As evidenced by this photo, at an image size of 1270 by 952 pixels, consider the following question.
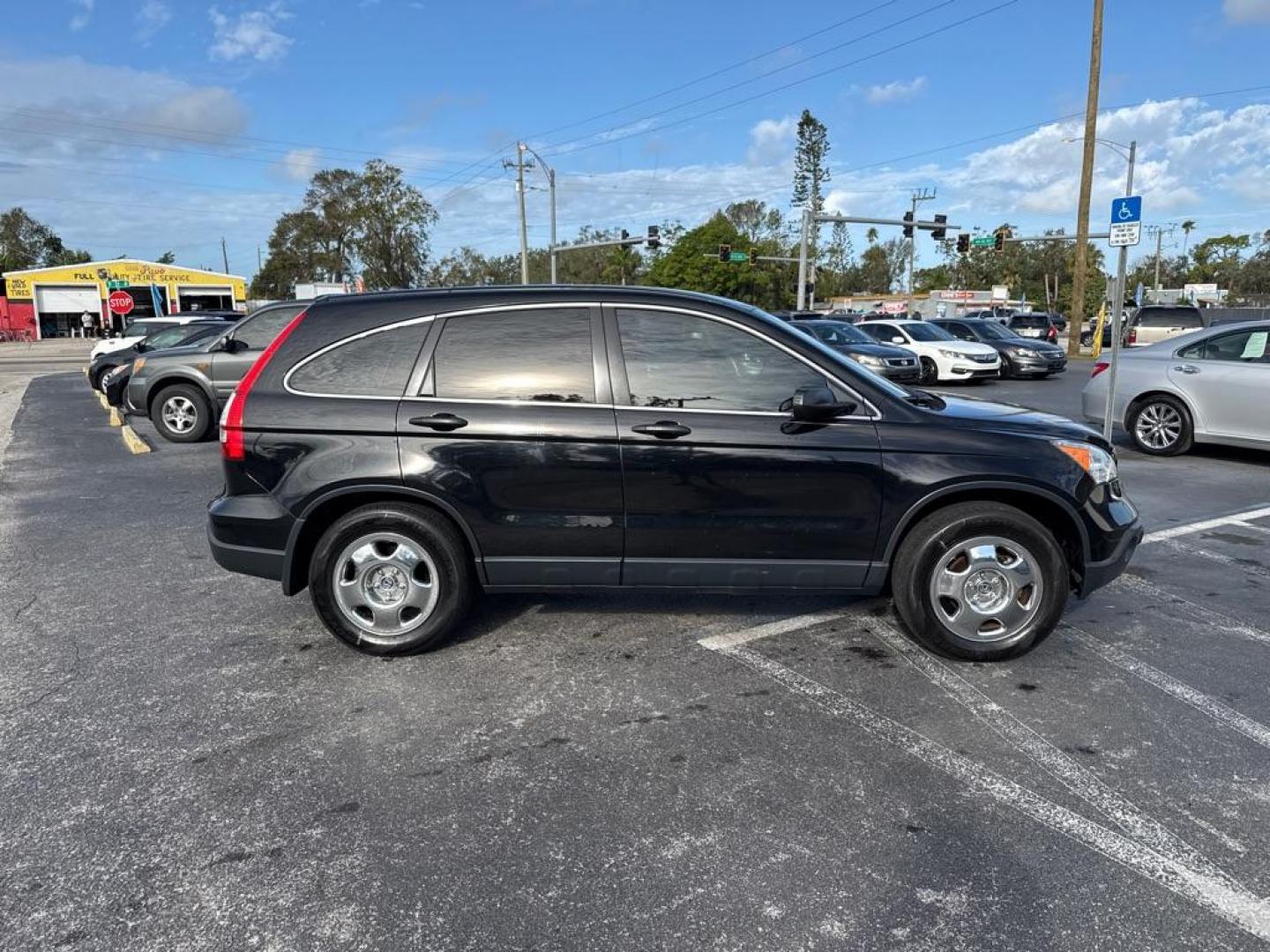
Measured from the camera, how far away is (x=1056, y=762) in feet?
10.4

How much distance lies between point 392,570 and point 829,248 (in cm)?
9498

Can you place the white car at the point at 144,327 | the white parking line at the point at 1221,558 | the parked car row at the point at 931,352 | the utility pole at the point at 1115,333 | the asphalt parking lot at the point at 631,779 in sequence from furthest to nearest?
the parked car row at the point at 931,352 < the white car at the point at 144,327 < the utility pole at the point at 1115,333 < the white parking line at the point at 1221,558 < the asphalt parking lot at the point at 631,779

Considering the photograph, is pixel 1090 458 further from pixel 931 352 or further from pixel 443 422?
pixel 931 352

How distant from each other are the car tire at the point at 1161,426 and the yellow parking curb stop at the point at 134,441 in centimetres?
1222

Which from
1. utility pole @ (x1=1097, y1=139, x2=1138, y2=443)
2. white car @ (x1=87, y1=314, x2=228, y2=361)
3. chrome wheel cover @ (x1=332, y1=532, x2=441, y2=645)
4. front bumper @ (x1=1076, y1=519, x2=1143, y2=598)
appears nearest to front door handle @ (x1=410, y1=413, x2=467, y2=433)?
chrome wheel cover @ (x1=332, y1=532, x2=441, y2=645)

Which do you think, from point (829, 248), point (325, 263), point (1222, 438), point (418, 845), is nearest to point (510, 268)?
point (325, 263)

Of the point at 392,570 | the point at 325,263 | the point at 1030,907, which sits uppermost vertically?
the point at 325,263

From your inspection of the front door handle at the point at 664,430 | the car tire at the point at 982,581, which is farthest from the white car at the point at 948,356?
the front door handle at the point at 664,430

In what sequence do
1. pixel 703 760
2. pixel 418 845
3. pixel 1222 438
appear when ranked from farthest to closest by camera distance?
1. pixel 1222 438
2. pixel 703 760
3. pixel 418 845

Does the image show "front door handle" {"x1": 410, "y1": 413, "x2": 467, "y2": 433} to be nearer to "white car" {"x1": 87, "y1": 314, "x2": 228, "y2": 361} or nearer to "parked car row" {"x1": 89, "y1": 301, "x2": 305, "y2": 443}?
"parked car row" {"x1": 89, "y1": 301, "x2": 305, "y2": 443}

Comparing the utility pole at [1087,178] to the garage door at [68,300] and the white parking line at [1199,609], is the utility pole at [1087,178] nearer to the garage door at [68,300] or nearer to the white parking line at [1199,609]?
the white parking line at [1199,609]

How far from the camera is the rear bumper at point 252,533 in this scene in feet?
13.2

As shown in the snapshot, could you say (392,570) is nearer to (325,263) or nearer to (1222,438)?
(1222,438)

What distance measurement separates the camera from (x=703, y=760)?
3.18 m
